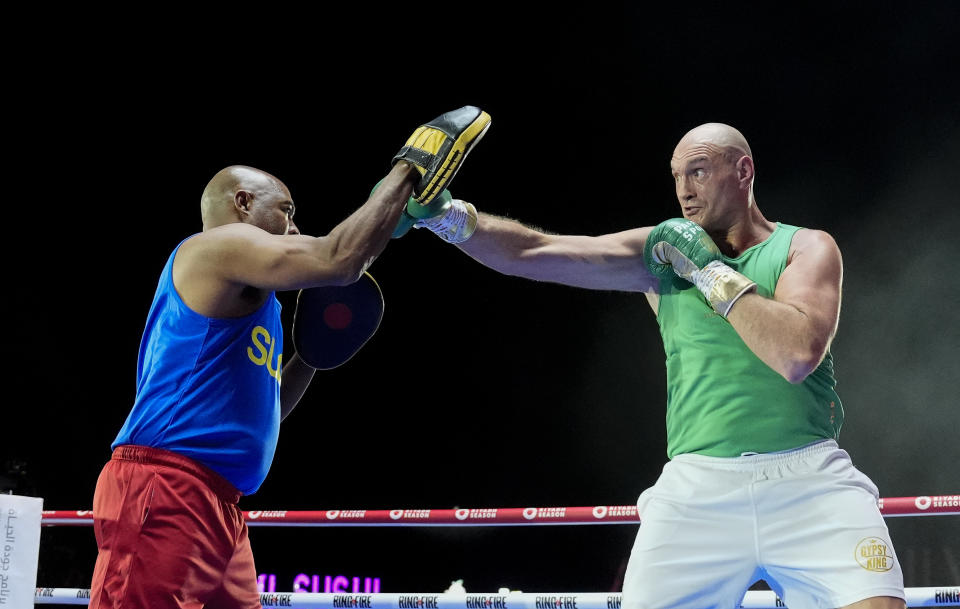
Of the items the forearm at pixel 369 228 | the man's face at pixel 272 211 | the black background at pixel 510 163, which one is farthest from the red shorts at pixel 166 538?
the black background at pixel 510 163

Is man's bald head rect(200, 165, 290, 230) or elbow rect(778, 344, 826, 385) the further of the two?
man's bald head rect(200, 165, 290, 230)

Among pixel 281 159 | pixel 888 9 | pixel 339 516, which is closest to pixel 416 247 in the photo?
pixel 281 159

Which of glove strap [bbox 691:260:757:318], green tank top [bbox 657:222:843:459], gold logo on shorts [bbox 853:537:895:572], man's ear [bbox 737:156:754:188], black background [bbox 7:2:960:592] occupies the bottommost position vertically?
gold logo on shorts [bbox 853:537:895:572]

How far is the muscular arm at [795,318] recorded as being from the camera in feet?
6.39

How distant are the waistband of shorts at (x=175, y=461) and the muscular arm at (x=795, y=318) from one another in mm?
1244

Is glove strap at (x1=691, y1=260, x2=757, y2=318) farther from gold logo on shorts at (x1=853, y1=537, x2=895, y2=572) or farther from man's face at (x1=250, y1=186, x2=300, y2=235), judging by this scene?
man's face at (x1=250, y1=186, x2=300, y2=235)

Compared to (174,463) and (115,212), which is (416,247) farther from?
(174,463)

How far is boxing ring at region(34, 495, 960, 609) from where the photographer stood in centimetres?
261

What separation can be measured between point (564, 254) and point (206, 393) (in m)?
1.04

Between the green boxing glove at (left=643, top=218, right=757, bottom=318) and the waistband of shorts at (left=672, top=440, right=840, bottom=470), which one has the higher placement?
the green boxing glove at (left=643, top=218, right=757, bottom=318)

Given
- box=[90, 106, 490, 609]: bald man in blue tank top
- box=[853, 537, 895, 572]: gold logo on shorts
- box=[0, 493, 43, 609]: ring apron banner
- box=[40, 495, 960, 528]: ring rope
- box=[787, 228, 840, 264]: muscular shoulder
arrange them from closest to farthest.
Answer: box=[853, 537, 895, 572]: gold logo on shorts
box=[90, 106, 490, 609]: bald man in blue tank top
box=[787, 228, 840, 264]: muscular shoulder
box=[40, 495, 960, 528]: ring rope
box=[0, 493, 43, 609]: ring apron banner

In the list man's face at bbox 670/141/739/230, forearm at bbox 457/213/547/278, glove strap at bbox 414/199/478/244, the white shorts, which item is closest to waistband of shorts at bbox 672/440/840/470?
the white shorts

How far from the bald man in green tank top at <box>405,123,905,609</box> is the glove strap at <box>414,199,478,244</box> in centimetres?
11

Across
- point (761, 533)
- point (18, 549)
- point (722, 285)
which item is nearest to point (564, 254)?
point (722, 285)
